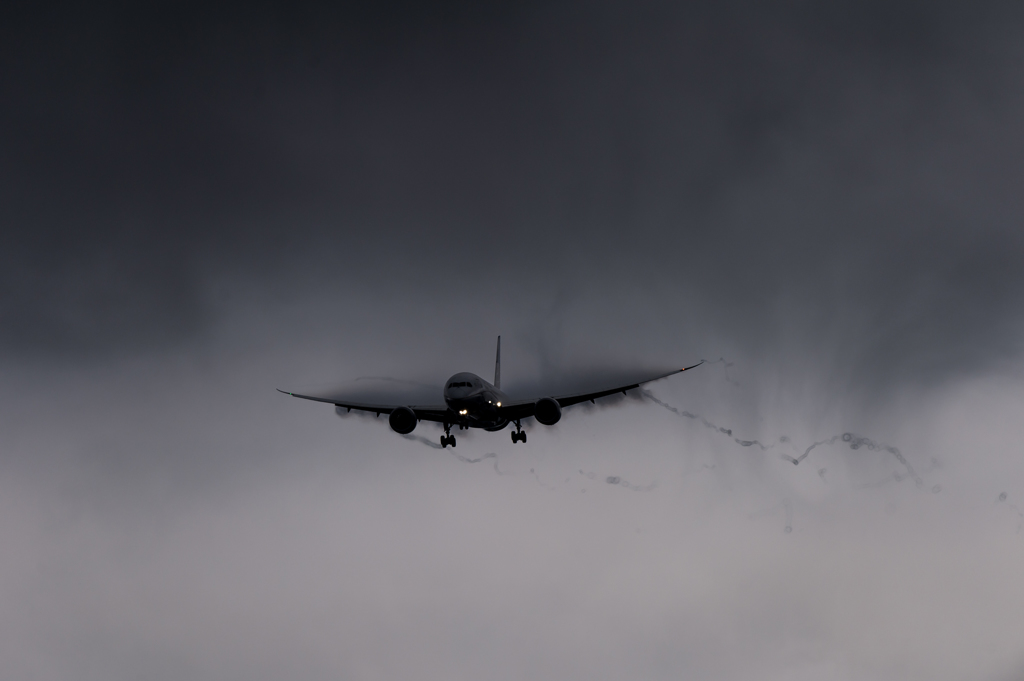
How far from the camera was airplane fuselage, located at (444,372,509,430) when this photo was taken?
182ft

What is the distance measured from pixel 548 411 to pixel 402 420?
12.3m

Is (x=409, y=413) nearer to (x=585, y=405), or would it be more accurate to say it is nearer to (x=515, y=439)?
(x=515, y=439)

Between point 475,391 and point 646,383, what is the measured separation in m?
17.0

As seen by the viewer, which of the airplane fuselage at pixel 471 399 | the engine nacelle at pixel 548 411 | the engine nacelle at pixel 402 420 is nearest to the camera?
the airplane fuselage at pixel 471 399

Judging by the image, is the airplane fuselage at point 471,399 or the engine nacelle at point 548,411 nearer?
the airplane fuselage at point 471,399

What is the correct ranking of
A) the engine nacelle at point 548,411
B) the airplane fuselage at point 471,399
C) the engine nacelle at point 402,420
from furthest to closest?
the engine nacelle at point 402,420
the engine nacelle at point 548,411
the airplane fuselage at point 471,399

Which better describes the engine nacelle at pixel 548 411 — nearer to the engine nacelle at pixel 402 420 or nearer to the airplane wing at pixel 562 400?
the airplane wing at pixel 562 400

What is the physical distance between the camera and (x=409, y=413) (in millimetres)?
57875

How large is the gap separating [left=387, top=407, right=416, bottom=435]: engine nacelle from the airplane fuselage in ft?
11.7

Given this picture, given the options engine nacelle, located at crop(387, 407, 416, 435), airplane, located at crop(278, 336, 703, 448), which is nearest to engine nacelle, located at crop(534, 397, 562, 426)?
airplane, located at crop(278, 336, 703, 448)

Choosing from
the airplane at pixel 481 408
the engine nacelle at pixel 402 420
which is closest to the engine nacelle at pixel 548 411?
the airplane at pixel 481 408

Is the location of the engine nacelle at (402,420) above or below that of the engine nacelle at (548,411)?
below

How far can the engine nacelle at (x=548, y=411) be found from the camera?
5634 cm

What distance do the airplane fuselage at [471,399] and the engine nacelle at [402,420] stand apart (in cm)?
358
